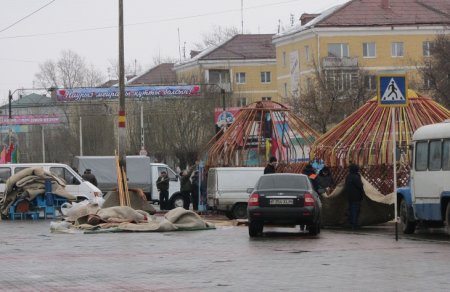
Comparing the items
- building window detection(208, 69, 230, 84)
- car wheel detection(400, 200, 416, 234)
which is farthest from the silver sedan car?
building window detection(208, 69, 230, 84)

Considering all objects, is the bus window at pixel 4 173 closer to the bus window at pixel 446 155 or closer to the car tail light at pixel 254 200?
the car tail light at pixel 254 200

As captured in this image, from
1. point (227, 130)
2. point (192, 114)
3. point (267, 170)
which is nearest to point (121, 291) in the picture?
point (267, 170)

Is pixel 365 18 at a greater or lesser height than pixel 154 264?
greater

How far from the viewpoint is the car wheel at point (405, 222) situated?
2566 cm

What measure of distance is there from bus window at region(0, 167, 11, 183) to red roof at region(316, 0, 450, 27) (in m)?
45.9

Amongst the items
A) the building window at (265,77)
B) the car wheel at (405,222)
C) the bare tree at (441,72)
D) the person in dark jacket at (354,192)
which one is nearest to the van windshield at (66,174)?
the person in dark jacket at (354,192)

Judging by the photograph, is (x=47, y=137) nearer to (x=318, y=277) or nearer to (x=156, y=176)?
(x=156, y=176)

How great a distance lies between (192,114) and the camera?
8356 cm

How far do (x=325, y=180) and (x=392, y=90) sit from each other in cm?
865

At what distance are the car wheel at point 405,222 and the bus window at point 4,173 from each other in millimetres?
18021

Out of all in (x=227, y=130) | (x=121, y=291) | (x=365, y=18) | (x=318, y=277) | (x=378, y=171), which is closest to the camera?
(x=121, y=291)

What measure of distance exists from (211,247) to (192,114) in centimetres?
6207

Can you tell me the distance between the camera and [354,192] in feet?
91.0

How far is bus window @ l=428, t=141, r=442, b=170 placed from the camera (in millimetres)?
24141
